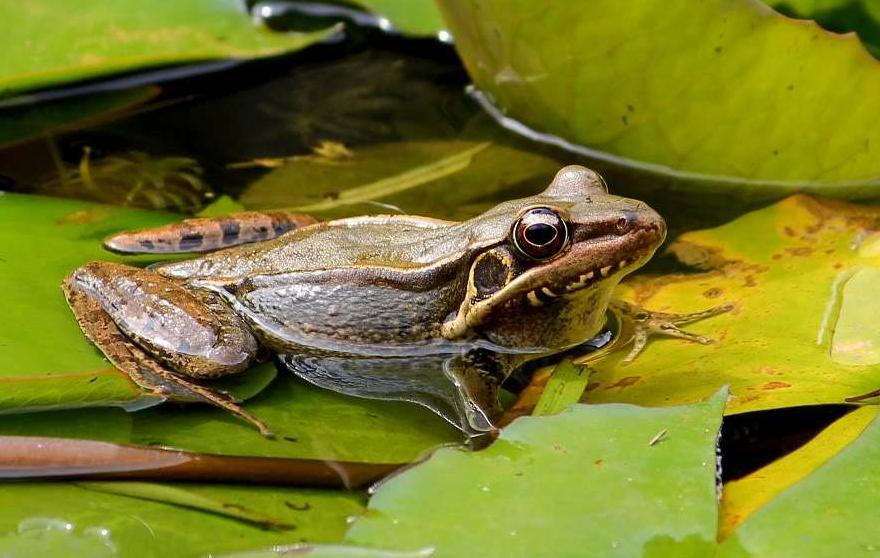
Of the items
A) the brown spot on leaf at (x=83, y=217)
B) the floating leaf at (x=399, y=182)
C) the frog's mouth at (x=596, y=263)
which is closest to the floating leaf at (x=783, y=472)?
the frog's mouth at (x=596, y=263)

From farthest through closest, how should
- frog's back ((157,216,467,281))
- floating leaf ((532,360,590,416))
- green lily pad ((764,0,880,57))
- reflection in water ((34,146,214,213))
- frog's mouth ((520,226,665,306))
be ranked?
1. reflection in water ((34,146,214,213))
2. green lily pad ((764,0,880,57))
3. frog's back ((157,216,467,281))
4. frog's mouth ((520,226,665,306))
5. floating leaf ((532,360,590,416))

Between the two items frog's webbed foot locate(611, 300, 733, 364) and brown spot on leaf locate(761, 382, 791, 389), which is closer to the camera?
brown spot on leaf locate(761, 382, 791, 389)

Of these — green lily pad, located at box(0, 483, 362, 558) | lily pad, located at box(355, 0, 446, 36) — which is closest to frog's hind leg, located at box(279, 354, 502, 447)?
green lily pad, located at box(0, 483, 362, 558)

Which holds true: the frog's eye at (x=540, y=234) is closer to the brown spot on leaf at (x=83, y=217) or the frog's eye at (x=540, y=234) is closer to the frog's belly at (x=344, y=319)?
the frog's belly at (x=344, y=319)

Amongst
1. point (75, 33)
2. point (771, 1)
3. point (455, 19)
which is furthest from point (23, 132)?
point (771, 1)

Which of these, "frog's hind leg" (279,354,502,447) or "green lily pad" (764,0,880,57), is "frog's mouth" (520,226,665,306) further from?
"green lily pad" (764,0,880,57)

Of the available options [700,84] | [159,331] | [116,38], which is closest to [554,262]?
[700,84]
